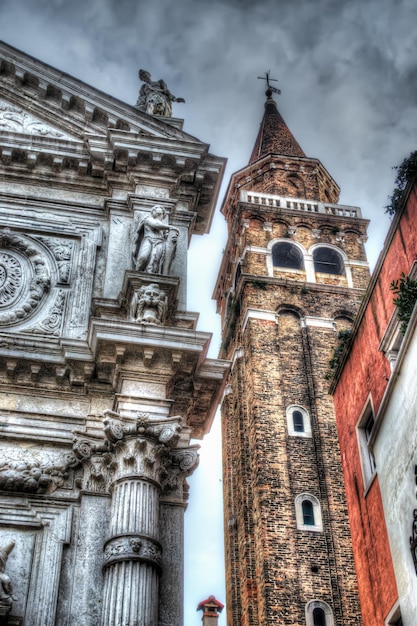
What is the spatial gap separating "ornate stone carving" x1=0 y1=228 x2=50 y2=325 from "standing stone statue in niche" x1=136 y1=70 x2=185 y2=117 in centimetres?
403

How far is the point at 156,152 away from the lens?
15039 millimetres

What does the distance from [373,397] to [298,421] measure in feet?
56.0

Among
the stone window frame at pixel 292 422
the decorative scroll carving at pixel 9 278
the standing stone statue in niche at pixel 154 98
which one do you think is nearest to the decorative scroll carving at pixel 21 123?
the standing stone statue in niche at pixel 154 98

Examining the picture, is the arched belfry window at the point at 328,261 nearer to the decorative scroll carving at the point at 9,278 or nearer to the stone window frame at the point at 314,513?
the stone window frame at the point at 314,513

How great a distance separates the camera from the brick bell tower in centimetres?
2931

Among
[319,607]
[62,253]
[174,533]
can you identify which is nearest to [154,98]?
[62,253]

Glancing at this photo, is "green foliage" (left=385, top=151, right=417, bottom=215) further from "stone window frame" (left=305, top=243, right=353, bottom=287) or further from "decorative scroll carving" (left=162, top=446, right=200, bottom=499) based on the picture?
"stone window frame" (left=305, top=243, right=353, bottom=287)

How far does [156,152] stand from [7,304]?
3.86m

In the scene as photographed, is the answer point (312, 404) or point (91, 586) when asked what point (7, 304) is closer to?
point (91, 586)

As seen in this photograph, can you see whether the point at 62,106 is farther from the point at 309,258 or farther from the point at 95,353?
the point at 309,258

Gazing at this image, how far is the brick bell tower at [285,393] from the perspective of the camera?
29.3m

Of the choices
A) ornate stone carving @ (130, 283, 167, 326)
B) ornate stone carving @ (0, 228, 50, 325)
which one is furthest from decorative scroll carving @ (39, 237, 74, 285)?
ornate stone carving @ (130, 283, 167, 326)

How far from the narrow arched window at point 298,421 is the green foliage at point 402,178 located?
18.1 metres

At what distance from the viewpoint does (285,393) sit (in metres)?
34.7
